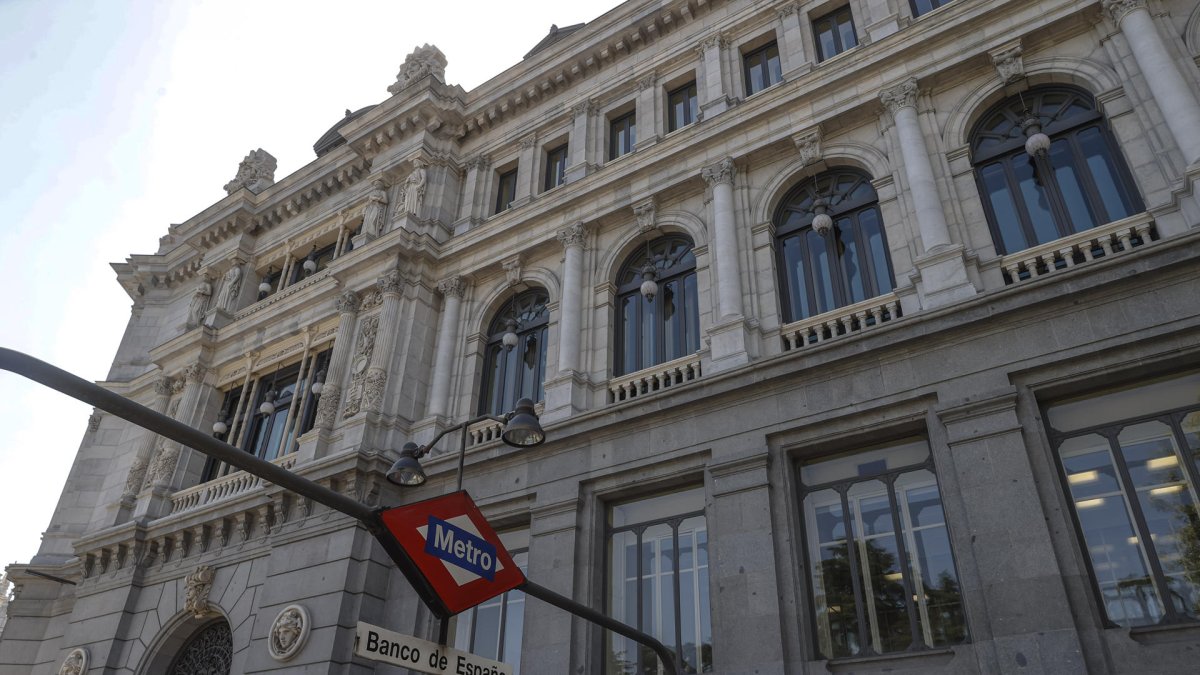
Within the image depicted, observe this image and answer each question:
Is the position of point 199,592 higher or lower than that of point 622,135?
lower

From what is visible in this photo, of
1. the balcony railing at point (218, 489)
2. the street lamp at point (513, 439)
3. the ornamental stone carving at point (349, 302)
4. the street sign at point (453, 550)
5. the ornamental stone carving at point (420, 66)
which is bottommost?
the street sign at point (453, 550)

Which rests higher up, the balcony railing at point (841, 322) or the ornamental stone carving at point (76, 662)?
the balcony railing at point (841, 322)

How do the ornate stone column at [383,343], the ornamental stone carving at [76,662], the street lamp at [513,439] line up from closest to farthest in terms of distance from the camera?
the street lamp at [513,439]
the ornate stone column at [383,343]
the ornamental stone carving at [76,662]

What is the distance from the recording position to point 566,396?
1759 cm

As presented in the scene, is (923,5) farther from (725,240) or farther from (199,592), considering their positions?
(199,592)

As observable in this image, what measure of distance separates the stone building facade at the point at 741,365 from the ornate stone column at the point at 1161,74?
7 centimetres

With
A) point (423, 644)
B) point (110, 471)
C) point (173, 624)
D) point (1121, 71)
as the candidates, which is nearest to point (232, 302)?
point (110, 471)

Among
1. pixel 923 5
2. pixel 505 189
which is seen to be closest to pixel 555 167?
pixel 505 189

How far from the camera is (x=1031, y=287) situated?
12.9 m

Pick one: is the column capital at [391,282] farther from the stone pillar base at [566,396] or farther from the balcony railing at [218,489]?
the stone pillar base at [566,396]

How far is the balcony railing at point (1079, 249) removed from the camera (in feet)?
42.9

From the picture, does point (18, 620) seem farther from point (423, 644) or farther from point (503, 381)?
point (423, 644)

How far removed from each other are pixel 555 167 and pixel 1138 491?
16.0 m

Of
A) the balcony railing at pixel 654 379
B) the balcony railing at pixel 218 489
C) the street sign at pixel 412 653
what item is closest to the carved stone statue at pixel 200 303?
the balcony railing at pixel 218 489
